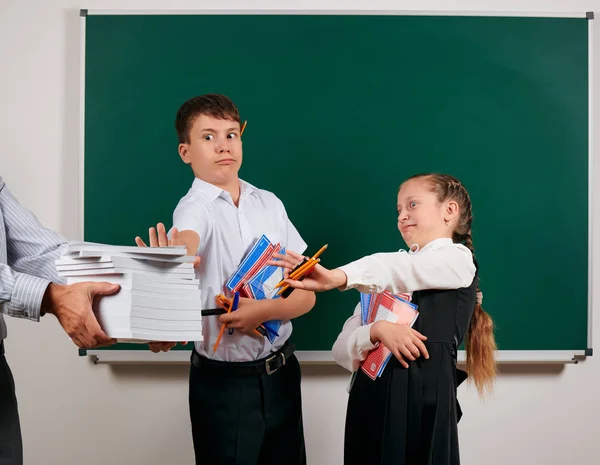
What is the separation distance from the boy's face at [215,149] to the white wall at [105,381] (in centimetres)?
84

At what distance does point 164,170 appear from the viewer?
2.53 meters

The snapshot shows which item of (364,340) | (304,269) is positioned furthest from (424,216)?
(304,269)

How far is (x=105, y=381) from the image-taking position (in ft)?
8.57

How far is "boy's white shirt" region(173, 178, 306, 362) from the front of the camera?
1902mm

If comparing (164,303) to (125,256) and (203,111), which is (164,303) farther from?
(203,111)

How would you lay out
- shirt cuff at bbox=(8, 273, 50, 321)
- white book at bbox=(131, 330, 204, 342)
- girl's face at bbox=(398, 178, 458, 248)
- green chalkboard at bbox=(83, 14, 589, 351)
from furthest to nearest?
1. green chalkboard at bbox=(83, 14, 589, 351)
2. girl's face at bbox=(398, 178, 458, 248)
3. shirt cuff at bbox=(8, 273, 50, 321)
4. white book at bbox=(131, 330, 204, 342)

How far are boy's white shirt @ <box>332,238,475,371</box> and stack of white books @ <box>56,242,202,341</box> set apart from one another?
0.41m

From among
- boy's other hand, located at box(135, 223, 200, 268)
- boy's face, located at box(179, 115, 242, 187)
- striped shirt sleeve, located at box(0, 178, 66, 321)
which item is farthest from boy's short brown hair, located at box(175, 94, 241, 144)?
striped shirt sleeve, located at box(0, 178, 66, 321)

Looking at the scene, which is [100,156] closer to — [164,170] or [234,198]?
[164,170]

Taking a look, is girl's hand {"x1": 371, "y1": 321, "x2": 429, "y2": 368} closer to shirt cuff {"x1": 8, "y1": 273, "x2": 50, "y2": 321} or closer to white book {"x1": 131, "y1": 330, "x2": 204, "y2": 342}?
white book {"x1": 131, "y1": 330, "x2": 204, "y2": 342}

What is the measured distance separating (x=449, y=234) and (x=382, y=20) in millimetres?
1220

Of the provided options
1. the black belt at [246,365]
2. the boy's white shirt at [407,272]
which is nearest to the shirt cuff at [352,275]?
the boy's white shirt at [407,272]

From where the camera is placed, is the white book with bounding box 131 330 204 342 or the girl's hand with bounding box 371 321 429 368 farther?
the girl's hand with bounding box 371 321 429 368

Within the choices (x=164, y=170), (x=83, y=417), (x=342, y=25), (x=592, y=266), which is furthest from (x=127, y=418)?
(x=592, y=266)
